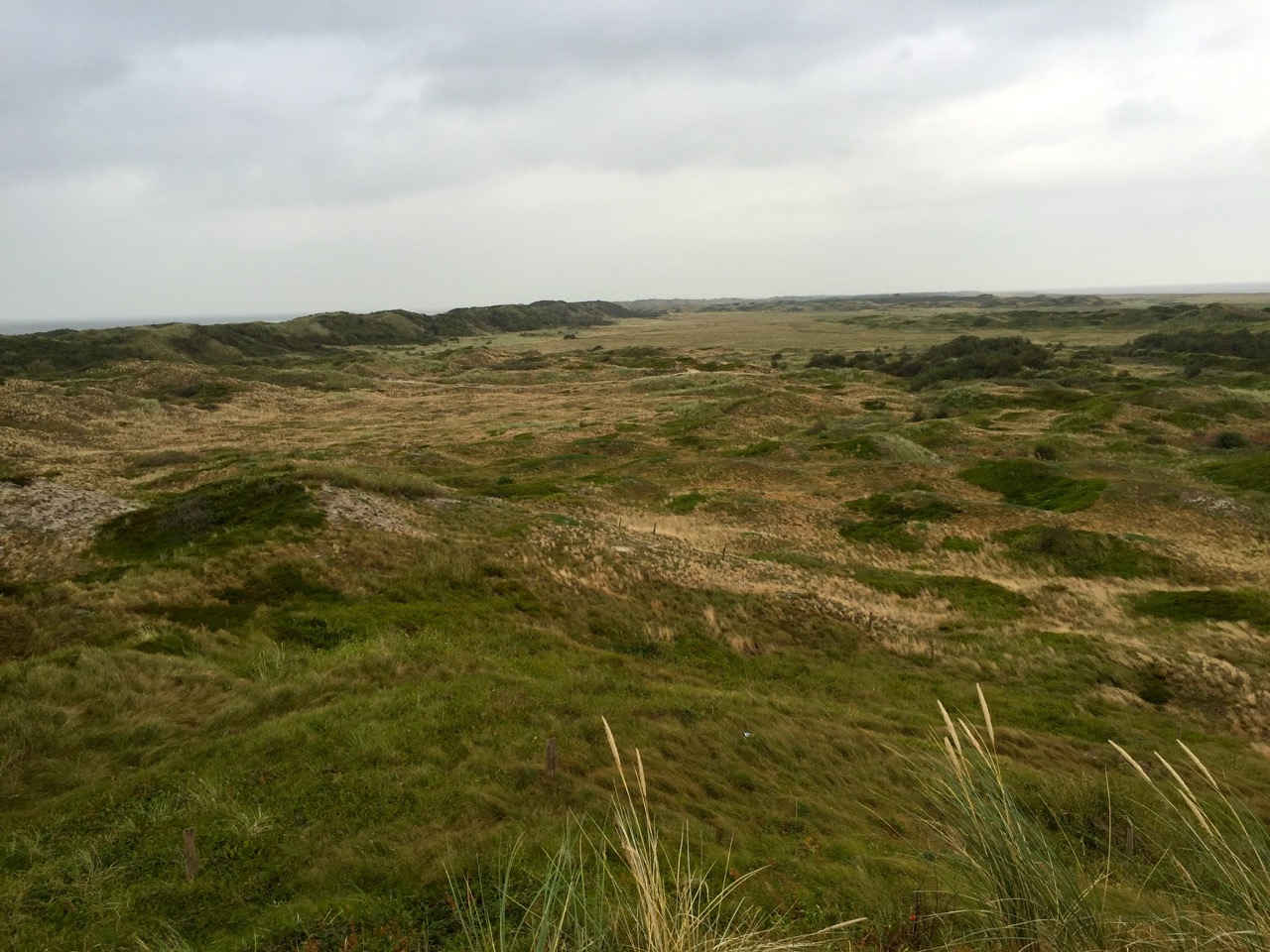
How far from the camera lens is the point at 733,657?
18.2 meters

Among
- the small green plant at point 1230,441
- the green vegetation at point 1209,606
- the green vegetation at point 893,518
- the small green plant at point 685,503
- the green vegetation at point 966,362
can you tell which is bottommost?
the green vegetation at point 1209,606

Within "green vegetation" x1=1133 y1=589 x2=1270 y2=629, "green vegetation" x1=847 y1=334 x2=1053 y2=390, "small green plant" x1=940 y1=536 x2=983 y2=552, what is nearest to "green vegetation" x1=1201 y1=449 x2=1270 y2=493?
"green vegetation" x1=1133 y1=589 x2=1270 y2=629

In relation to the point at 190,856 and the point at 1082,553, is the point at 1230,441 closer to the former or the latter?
the point at 1082,553

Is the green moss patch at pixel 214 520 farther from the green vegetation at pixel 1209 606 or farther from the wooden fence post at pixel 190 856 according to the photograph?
the green vegetation at pixel 1209 606

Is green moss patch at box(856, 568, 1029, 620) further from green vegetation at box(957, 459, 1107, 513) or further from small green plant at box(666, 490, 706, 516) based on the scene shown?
green vegetation at box(957, 459, 1107, 513)

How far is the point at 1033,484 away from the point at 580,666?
34.4 m

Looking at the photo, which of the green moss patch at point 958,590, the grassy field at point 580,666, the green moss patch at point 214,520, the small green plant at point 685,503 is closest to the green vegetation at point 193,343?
the grassy field at point 580,666

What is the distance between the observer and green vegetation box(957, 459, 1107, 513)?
35781 mm

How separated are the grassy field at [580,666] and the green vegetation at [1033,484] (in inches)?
9.9

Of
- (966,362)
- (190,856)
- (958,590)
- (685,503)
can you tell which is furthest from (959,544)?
(966,362)

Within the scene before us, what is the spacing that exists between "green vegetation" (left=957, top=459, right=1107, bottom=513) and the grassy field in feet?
0.82

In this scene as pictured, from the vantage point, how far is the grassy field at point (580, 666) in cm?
760

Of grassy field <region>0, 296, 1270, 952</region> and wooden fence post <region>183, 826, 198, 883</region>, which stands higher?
wooden fence post <region>183, 826, 198, 883</region>

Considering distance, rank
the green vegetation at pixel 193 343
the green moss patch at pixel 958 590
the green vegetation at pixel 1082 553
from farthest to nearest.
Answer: the green vegetation at pixel 193 343 → the green vegetation at pixel 1082 553 → the green moss patch at pixel 958 590
